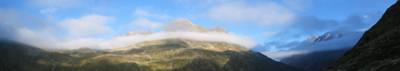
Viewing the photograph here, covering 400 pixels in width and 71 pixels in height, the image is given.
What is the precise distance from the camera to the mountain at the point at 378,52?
309 ft

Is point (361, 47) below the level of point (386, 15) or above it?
below

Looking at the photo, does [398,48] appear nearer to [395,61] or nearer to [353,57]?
[395,61]

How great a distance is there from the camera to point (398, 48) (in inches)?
3959

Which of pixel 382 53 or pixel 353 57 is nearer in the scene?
pixel 382 53

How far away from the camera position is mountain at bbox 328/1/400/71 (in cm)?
9407

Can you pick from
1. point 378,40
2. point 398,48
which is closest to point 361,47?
point 378,40

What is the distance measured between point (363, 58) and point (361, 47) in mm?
17310

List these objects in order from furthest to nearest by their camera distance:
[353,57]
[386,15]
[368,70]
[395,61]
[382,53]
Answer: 1. [386,15]
2. [353,57]
3. [382,53]
4. [368,70]
5. [395,61]

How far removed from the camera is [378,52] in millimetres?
109625

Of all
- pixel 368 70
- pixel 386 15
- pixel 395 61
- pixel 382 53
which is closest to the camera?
pixel 395 61

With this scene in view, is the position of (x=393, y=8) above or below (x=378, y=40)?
above

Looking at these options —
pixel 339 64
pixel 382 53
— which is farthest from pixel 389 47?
pixel 339 64

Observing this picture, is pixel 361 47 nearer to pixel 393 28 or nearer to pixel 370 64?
pixel 393 28

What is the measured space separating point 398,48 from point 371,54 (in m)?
10.8
